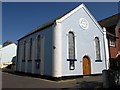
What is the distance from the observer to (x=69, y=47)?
17391 mm

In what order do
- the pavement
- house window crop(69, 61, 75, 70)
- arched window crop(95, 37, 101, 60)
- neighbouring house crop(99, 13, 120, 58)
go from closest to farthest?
the pavement → house window crop(69, 61, 75, 70) → arched window crop(95, 37, 101, 60) → neighbouring house crop(99, 13, 120, 58)

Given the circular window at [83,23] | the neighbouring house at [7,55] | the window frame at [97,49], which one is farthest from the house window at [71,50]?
the neighbouring house at [7,55]

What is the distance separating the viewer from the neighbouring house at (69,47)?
16.3 meters

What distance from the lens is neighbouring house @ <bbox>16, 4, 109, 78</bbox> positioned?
1634 centimetres

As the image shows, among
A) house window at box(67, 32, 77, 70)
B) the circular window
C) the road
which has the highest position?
the circular window

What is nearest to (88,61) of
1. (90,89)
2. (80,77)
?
(80,77)

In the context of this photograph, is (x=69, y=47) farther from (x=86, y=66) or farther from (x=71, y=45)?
(x=86, y=66)

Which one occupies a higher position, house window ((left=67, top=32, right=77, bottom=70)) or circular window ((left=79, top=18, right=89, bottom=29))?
circular window ((left=79, top=18, right=89, bottom=29))

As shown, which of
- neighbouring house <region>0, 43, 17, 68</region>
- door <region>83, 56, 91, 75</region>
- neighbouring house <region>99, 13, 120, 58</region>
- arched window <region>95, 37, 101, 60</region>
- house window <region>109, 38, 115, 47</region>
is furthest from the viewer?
neighbouring house <region>0, 43, 17, 68</region>

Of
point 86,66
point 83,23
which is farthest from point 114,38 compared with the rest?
point 86,66

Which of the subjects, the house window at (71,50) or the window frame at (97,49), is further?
the window frame at (97,49)

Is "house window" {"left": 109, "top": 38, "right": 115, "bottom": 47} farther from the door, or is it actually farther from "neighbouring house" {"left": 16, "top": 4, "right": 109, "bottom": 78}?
the door

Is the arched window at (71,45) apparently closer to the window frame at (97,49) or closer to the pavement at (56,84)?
the pavement at (56,84)

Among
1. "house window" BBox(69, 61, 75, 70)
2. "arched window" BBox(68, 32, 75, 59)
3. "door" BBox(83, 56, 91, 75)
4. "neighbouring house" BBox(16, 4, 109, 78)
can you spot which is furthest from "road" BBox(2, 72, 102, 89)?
"door" BBox(83, 56, 91, 75)
